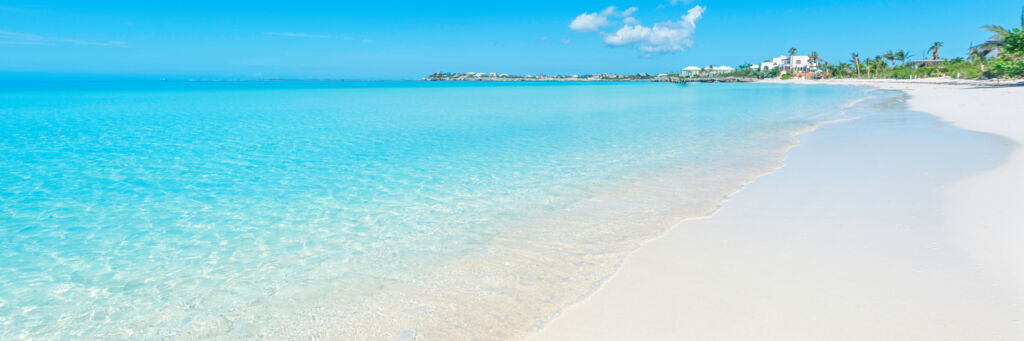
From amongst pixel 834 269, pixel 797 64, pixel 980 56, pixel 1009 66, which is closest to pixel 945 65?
pixel 980 56

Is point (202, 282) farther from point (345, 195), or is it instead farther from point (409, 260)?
point (345, 195)

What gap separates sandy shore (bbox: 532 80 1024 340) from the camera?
12.6 feet

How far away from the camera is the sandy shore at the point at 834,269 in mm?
3840

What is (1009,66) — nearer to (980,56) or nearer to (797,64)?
(980,56)

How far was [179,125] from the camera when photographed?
78.7 feet

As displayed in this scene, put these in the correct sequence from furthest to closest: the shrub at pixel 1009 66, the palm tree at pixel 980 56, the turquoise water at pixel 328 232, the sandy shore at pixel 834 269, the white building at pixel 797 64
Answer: the white building at pixel 797 64
the palm tree at pixel 980 56
the shrub at pixel 1009 66
the turquoise water at pixel 328 232
the sandy shore at pixel 834 269

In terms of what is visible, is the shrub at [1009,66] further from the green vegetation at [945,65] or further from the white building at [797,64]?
the white building at [797,64]

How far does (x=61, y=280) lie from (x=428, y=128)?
17.1 metres

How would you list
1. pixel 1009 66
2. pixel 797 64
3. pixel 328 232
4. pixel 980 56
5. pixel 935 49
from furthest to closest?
pixel 797 64
pixel 935 49
pixel 980 56
pixel 1009 66
pixel 328 232

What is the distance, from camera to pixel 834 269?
4.86 metres

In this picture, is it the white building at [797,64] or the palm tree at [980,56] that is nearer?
the palm tree at [980,56]

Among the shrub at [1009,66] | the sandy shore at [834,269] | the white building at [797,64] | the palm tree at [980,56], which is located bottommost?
the sandy shore at [834,269]

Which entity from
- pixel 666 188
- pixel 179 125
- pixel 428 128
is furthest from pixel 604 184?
pixel 179 125

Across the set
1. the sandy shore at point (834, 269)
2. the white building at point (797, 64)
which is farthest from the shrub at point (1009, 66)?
the white building at point (797, 64)
